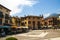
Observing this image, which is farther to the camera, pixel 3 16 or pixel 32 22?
pixel 32 22

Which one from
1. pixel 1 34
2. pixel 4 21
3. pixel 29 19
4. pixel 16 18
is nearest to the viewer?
pixel 1 34

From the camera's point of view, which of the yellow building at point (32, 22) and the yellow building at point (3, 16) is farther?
the yellow building at point (32, 22)

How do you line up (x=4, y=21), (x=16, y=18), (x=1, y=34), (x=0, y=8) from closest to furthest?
(x=1, y=34), (x=0, y=8), (x=4, y=21), (x=16, y=18)

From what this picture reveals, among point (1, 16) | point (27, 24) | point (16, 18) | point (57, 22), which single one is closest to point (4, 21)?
point (1, 16)

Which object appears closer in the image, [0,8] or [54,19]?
[0,8]

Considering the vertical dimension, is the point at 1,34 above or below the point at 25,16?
below

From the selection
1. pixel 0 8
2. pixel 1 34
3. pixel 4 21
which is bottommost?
pixel 1 34

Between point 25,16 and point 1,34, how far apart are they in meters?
52.9

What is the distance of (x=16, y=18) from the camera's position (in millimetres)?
83688

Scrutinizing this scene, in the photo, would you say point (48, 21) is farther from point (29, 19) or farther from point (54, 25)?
point (29, 19)

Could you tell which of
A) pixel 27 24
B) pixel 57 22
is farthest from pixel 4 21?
pixel 57 22

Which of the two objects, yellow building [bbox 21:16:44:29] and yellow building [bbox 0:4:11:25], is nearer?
yellow building [bbox 0:4:11:25]

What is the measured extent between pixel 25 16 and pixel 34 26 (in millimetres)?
8745

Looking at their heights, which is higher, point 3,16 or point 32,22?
point 3,16
